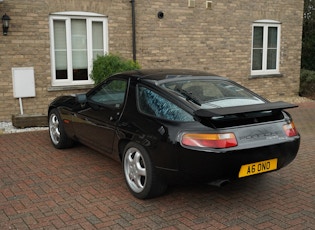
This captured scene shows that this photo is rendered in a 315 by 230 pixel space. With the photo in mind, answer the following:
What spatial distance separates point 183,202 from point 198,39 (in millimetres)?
7807

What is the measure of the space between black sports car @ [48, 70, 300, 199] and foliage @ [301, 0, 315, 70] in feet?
48.4

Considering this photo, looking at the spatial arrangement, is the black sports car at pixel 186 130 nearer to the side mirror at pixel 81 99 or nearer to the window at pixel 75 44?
the side mirror at pixel 81 99

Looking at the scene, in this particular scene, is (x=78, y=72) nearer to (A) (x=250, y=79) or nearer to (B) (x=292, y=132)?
(A) (x=250, y=79)

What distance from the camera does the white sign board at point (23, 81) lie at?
8.70 m

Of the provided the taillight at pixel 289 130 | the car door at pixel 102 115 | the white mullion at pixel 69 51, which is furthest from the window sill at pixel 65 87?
the taillight at pixel 289 130

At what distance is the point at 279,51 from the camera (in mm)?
13258

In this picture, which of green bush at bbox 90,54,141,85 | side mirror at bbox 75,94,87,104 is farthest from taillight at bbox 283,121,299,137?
green bush at bbox 90,54,141,85

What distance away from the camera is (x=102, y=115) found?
5.09 m

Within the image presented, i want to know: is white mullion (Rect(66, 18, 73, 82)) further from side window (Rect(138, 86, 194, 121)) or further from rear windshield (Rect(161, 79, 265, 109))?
rear windshield (Rect(161, 79, 265, 109))

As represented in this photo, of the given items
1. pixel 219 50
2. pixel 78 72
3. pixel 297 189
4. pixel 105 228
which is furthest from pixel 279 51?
pixel 105 228

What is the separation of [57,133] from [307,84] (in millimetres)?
10355

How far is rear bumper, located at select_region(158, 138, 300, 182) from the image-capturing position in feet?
12.4

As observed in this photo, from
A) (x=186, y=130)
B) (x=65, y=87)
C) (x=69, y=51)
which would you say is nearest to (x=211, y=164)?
(x=186, y=130)

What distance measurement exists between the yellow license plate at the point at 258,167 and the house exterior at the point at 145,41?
6340 mm
